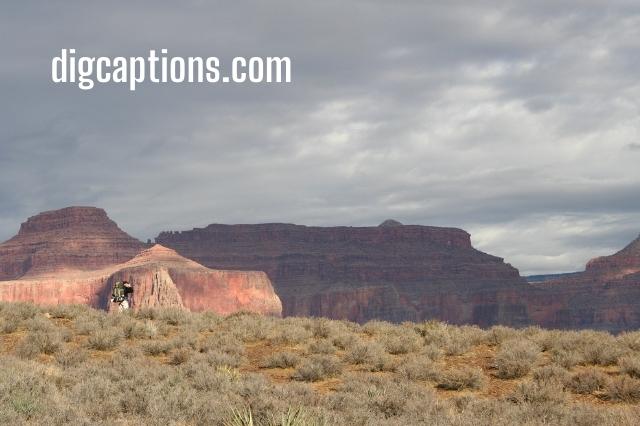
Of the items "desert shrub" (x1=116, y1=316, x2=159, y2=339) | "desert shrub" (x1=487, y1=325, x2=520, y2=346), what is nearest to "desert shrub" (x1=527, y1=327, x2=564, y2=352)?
"desert shrub" (x1=487, y1=325, x2=520, y2=346)

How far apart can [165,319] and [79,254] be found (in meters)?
173

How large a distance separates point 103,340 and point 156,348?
143 cm

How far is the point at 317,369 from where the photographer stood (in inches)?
643

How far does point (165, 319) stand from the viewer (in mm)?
23531

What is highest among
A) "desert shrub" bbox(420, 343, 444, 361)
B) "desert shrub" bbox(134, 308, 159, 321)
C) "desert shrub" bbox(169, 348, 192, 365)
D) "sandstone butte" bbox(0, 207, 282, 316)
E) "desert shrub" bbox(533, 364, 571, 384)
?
"sandstone butte" bbox(0, 207, 282, 316)

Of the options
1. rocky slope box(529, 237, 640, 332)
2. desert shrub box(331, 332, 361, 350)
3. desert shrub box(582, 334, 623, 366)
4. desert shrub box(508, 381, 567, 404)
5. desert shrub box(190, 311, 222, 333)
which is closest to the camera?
desert shrub box(508, 381, 567, 404)

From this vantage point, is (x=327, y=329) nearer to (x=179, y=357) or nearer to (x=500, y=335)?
(x=500, y=335)

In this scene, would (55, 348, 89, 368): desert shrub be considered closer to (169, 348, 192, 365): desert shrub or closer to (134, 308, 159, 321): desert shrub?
(169, 348, 192, 365): desert shrub

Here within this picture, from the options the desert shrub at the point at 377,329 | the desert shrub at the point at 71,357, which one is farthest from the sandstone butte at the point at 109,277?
the desert shrub at the point at 71,357

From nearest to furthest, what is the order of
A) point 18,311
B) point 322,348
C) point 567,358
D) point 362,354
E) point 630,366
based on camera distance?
point 630,366, point 567,358, point 362,354, point 322,348, point 18,311

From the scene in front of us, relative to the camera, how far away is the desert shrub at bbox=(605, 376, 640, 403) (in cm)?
1430

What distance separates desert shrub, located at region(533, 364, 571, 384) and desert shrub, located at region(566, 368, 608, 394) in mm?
171

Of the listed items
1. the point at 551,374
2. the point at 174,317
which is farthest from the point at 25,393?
the point at 174,317

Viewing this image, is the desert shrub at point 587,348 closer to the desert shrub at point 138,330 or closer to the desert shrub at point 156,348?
the desert shrub at point 156,348
